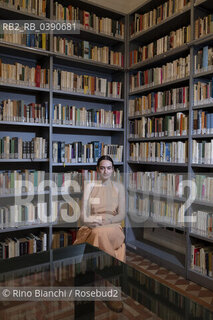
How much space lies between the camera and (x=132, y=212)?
385 cm

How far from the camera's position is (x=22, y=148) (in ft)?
10.2

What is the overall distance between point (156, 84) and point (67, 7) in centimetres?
145

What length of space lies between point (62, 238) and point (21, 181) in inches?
35.8

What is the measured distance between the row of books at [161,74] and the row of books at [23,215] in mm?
1985

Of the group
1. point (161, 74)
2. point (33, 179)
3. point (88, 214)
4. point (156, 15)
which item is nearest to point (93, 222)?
point (88, 214)

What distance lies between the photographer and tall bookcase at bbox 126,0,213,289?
2.83 m

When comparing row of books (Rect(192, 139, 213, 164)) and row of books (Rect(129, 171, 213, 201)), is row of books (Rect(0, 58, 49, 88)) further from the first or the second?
row of books (Rect(192, 139, 213, 164))

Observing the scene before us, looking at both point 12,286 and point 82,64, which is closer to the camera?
point 12,286

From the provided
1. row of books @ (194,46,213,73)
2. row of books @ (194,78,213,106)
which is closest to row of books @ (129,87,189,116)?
row of books @ (194,78,213,106)

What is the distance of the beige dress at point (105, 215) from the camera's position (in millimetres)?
2566

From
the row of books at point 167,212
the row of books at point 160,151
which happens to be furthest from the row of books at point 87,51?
the row of books at point 167,212

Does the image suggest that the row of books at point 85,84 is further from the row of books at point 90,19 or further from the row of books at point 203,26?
the row of books at point 203,26

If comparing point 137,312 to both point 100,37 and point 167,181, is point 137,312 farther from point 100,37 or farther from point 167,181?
point 100,37

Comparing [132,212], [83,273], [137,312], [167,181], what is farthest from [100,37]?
[137,312]
